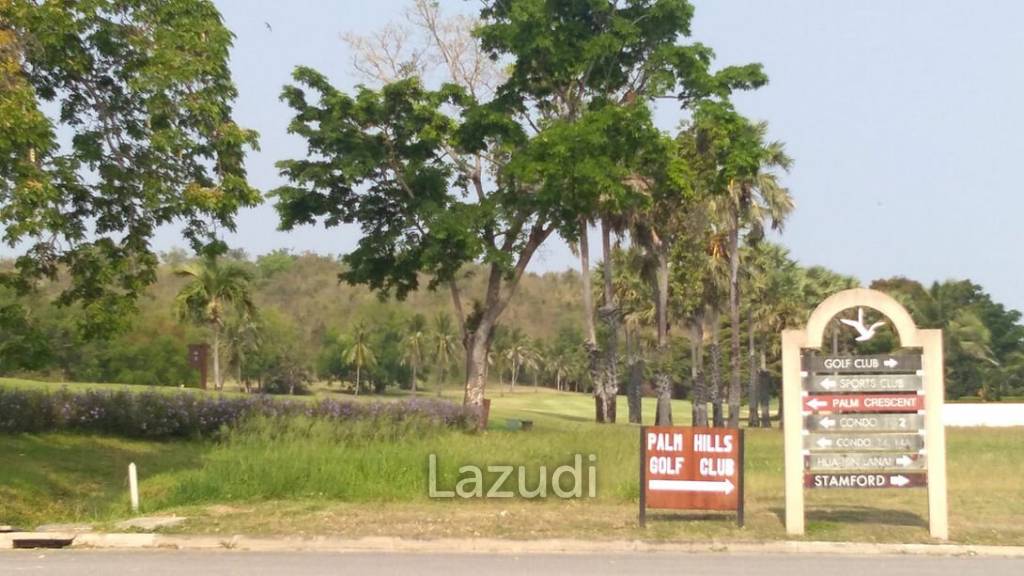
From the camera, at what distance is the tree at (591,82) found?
2873cm

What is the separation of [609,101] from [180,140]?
16.1 meters

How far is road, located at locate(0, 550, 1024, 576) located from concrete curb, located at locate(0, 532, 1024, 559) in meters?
0.25

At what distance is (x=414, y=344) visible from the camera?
9569cm

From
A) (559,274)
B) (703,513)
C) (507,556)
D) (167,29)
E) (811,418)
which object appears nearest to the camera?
(507,556)

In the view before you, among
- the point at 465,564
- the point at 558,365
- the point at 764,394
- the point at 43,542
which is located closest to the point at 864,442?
the point at 465,564

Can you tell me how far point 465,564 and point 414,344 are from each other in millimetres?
84155

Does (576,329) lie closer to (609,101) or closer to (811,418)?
(609,101)

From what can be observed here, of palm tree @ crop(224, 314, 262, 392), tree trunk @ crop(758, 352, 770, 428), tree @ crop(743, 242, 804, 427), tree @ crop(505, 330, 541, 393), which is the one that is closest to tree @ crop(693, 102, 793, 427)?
tree @ crop(743, 242, 804, 427)

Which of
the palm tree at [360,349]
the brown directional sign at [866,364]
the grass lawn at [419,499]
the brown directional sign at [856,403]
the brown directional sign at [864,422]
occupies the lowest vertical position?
the grass lawn at [419,499]

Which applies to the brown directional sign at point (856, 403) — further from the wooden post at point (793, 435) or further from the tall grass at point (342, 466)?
the tall grass at point (342, 466)

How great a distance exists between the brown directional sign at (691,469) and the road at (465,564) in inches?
48.4

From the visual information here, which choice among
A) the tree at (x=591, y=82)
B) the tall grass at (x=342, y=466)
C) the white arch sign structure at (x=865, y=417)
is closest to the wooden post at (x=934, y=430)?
the white arch sign structure at (x=865, y=417)

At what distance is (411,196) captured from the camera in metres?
33.0

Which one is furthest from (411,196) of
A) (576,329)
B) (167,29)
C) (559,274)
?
(559,274)
